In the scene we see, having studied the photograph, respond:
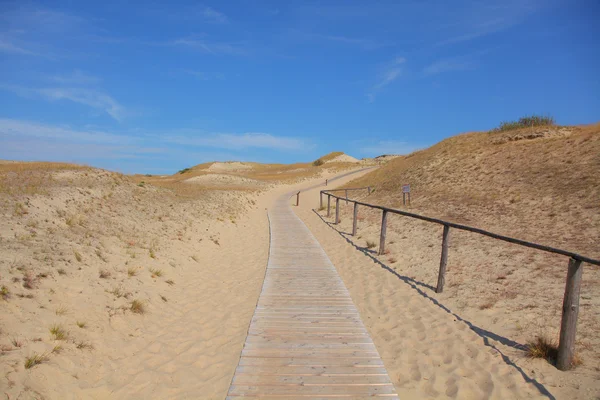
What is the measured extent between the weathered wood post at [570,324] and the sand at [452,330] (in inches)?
5.6

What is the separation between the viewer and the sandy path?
3951 mm

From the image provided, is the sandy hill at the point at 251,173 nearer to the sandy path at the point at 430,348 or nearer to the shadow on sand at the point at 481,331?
the shadow on sand at the point at 481,331

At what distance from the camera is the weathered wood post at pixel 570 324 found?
13.4 ft

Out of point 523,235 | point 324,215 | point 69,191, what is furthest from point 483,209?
point 69,191

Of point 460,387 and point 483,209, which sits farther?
point 483,209

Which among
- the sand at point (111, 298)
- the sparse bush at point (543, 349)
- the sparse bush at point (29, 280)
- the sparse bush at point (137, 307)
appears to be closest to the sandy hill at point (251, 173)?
the sand at point (111, 298)

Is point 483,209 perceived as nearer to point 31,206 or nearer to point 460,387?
point 460,387

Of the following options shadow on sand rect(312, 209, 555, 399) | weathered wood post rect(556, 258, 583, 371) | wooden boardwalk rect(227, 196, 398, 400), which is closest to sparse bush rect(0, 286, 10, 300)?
wooden boardwalk rect(227, 196, 398, 400)

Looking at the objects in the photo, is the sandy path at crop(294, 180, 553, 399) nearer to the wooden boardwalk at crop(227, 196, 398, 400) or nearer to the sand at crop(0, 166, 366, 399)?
the wooden boardwalk at crop(227, 196, 398, 400)

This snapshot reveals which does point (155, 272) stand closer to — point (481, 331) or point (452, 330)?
point (452, 330)

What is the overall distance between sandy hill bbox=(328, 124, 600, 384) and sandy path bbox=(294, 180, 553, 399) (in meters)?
0.32

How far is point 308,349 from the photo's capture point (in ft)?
15.4

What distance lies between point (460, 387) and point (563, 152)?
64.5 ft

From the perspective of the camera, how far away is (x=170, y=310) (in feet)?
21.4
